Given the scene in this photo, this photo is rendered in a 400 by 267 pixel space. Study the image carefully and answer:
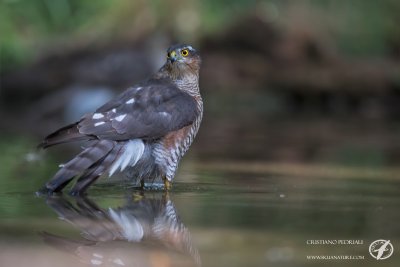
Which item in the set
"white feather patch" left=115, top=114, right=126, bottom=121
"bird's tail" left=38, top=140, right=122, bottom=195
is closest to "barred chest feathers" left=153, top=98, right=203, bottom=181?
"white feather patch" left=115, top=114, right=126, bottom=121

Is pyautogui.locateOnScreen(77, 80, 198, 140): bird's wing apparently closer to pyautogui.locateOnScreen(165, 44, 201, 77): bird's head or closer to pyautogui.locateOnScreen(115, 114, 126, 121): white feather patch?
pyautogui.locateOnScreen(115, 114, 126, 121): white feather patch

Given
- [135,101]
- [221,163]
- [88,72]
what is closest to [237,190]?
A: [135,101]

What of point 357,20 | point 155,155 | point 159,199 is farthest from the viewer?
point 357,20

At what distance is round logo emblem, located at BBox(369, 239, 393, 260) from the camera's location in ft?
12.4

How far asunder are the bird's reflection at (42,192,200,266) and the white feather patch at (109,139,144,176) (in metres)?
0.40

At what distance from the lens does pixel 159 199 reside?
5508 mm

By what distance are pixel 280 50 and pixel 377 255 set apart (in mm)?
11972

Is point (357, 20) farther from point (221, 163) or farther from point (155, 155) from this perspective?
point (155, 155)

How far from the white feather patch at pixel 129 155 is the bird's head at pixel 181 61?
1.04 metres

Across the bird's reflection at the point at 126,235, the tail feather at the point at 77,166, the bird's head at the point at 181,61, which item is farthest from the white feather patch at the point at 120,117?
the bird's head at the point at 181,61

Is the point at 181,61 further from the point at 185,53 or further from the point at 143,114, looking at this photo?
the point at 143,114

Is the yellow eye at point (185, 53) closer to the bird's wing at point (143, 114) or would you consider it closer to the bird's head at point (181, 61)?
the bird's head at point (181, 61)

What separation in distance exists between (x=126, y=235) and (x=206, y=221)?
54 centimetres

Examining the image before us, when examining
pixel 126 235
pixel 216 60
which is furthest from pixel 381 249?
pixel 216 60
